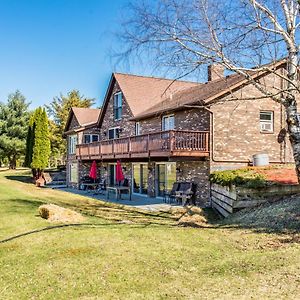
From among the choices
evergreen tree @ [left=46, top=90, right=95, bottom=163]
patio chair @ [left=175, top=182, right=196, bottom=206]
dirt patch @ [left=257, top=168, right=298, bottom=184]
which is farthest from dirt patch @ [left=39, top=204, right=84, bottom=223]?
evergreen tree @ [left=46, top=90, right=95, bottom=163]

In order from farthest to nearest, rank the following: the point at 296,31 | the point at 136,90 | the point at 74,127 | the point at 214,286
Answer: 1. the point at 74,127
2. the point at 136,90
3. the point at 296,31
4. the point at 214,286

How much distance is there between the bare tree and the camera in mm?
8422

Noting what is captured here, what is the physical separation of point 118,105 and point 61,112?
73.6ft

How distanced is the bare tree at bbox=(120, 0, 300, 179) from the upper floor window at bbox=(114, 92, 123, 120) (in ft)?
59.8

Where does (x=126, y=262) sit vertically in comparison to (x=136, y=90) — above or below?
below

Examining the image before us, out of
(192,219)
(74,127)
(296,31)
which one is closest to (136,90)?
(74,127)

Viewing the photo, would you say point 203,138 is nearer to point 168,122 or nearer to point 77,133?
point 168,122

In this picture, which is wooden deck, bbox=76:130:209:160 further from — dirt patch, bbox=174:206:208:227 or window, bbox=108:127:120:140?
window, bbox=108:127:120:140

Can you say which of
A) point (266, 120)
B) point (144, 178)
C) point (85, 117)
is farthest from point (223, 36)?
point (85, 117)

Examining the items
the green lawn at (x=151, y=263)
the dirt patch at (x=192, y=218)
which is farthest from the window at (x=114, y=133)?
the green lawn at (x=151, y=263)

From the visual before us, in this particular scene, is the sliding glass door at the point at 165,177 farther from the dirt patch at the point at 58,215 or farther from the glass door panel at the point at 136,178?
the dirt patch at the point at 58,215

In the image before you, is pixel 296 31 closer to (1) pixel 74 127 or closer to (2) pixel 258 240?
(2) pixel 258 240

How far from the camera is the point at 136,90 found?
2688cm

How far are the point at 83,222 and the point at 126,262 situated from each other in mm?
4680
